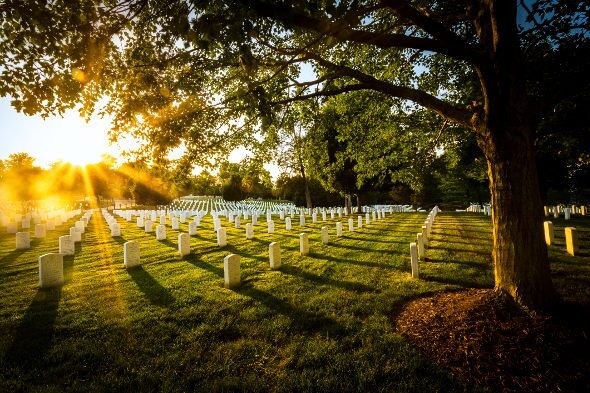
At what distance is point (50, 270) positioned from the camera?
6.89 metres

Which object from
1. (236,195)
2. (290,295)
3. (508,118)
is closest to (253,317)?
(290,295)

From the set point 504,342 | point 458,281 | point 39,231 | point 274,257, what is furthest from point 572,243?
point 39,231

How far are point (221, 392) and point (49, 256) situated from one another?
20.6 ft

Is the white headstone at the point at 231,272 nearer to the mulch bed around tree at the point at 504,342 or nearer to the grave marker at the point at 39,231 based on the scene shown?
the mulch bed around tree at the point at 504,342

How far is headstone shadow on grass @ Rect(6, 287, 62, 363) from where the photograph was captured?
153 inches

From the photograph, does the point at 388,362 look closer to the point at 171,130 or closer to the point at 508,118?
the point at 508,118

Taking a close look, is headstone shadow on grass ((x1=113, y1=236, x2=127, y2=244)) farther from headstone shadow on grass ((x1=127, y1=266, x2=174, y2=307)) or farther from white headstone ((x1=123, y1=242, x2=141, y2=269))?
headstone shadow on grass ((x1=127, y1=266, x2=174, y2=307))

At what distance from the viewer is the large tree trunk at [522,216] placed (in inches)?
169

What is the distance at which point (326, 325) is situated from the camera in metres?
4.62

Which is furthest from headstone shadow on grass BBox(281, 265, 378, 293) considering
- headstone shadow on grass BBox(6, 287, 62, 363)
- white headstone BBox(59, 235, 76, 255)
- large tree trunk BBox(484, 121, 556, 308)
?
white headstone BBox(59, 235, 76, 255)

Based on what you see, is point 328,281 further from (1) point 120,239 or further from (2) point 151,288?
(1) point 120,239

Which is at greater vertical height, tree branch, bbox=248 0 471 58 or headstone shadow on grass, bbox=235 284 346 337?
tree branch, bbox=248 0 471 58

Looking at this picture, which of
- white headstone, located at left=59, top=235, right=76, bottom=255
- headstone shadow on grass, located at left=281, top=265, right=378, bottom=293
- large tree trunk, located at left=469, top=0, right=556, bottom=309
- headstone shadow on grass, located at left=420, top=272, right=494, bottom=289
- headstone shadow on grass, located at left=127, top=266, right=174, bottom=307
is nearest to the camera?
large tree trunk, located at left=469, top=0, right=556, bottom=309

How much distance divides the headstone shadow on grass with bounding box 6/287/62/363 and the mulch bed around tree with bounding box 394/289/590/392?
5.20 metres
